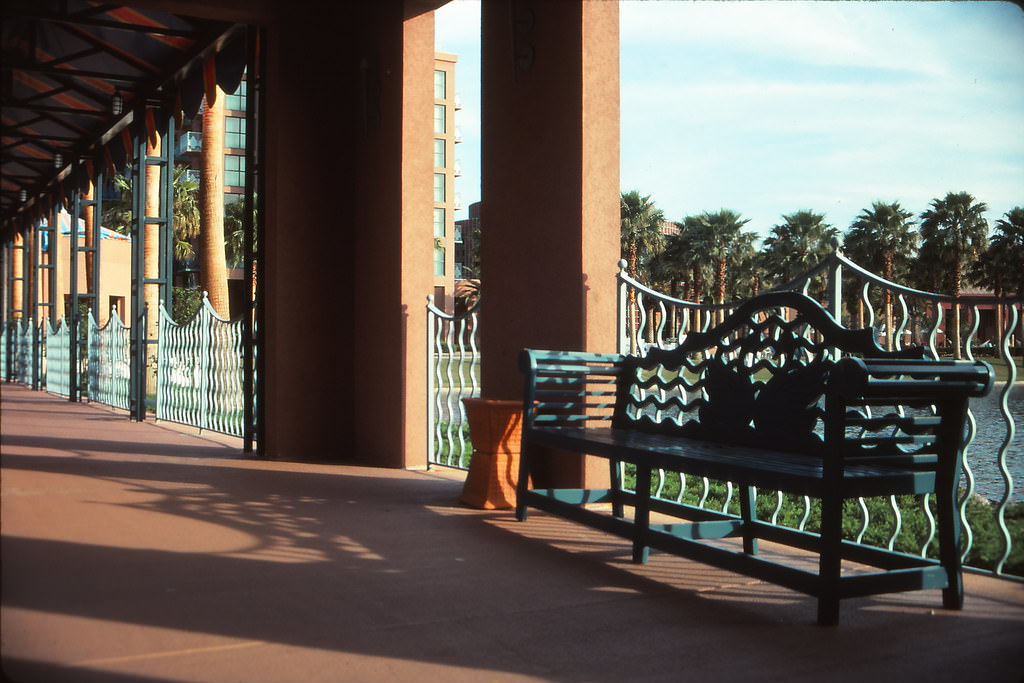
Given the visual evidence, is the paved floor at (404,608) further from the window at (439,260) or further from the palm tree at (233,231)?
the window at (439,260)

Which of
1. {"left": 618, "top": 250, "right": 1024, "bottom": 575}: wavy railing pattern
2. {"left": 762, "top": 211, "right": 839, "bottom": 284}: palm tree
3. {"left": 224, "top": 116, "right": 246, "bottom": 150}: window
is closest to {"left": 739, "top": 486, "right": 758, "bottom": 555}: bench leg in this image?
{"left": 618, "top": 250, "right": 1024, "bottom": 575}: wavy railing pattern

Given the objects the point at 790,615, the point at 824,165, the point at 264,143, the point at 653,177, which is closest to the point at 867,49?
the point at 824,165

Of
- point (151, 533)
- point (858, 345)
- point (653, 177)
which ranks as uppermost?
point (653, 177)

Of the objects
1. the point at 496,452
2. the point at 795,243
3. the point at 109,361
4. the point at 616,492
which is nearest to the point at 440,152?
the point at 795,243

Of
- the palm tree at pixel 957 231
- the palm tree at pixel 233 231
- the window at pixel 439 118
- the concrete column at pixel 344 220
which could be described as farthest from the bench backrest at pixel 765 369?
the window at pixel 439 118

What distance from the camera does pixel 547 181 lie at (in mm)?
5277

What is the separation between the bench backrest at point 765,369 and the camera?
336 cm

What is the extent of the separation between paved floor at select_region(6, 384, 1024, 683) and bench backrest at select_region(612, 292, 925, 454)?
1.78 feet

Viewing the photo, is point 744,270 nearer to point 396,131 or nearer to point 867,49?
point 867,49

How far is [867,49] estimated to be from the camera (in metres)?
58.2

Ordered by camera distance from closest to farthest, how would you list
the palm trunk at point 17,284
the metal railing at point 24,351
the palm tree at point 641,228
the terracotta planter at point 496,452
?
the terracotta planter at point 496,452 < the metal railing at point 24,351 < the palm trunk at point 17,284 < the palm tree at point 641,228

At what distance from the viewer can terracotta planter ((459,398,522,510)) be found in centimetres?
492

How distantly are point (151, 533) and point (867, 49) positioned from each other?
61578mm

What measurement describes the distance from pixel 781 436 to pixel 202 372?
764 cm
